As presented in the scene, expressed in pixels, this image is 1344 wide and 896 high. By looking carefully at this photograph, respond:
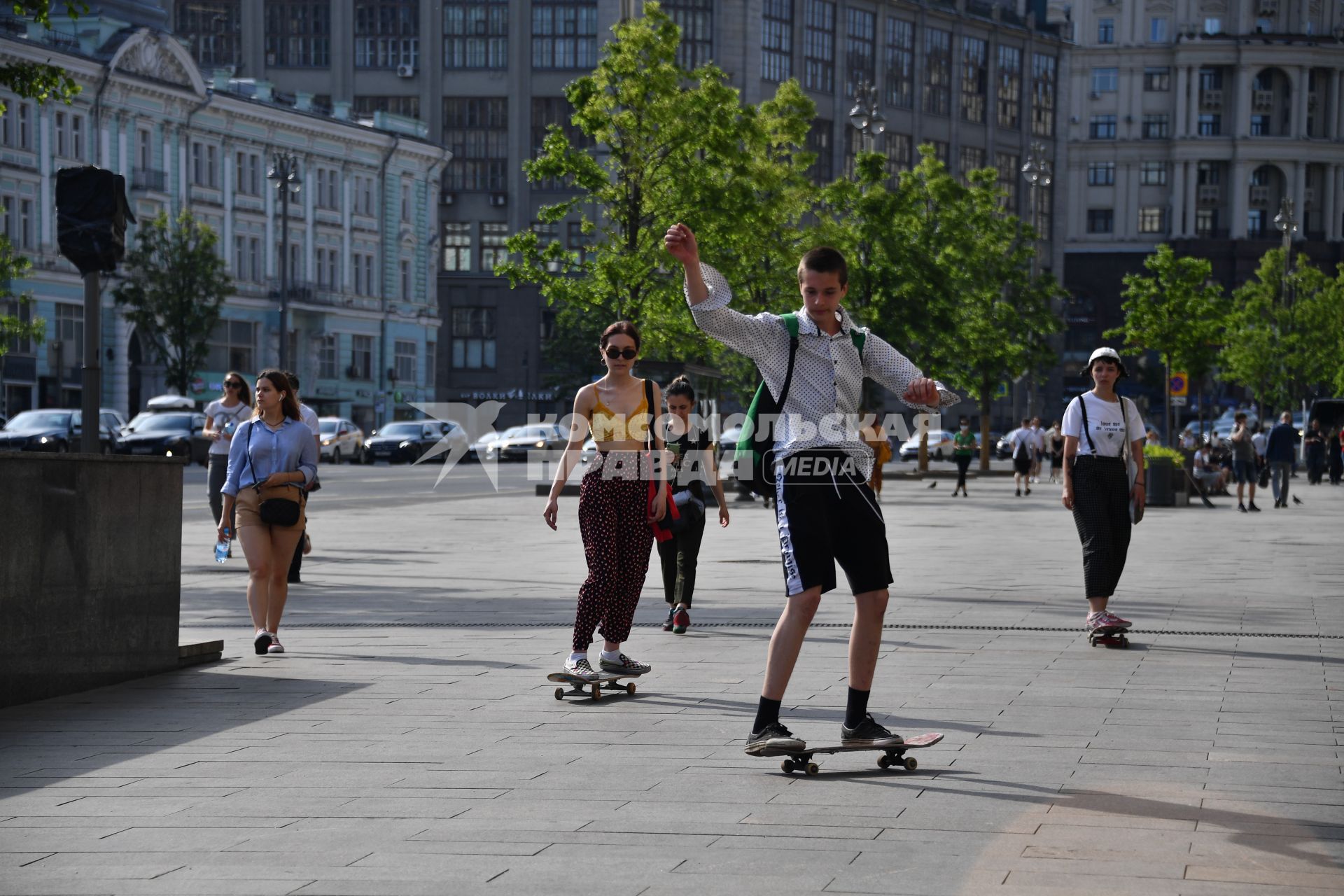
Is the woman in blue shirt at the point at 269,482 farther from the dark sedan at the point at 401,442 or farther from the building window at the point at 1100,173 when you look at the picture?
the building window at the point at 1100,173

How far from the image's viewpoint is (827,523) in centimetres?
715

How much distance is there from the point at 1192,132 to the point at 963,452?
8619 cm

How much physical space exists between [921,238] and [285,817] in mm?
47765

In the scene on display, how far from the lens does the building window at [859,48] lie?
10569 cm

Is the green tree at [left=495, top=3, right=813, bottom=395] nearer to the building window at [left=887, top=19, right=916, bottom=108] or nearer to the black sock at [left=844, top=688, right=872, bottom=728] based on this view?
the black sock at [left=844, top=688, right=872, bottom=728]

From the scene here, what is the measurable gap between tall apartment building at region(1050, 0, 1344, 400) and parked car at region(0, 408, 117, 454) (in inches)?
3073

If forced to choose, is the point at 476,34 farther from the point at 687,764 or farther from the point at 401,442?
the point at 687,764

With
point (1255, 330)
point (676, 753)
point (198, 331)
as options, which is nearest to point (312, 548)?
point (676, 753)

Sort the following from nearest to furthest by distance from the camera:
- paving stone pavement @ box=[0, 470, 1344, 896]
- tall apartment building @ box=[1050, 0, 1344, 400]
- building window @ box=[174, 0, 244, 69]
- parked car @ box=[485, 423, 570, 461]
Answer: paving stone pavement @ box=[0, 470, 1344, 896] → parked car @ box=[485, 423, 570, 461] → building window @ box=[174, 0, 244, 69] → tall apartment building @ box=[1050, 0, 1344, 400]

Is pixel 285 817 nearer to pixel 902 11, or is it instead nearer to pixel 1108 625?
pixel 1108 625

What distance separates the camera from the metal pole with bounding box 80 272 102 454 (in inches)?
444

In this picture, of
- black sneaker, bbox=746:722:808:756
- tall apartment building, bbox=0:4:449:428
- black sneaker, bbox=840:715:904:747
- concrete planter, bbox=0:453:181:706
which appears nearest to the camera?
black sneaker, bbox=746:722:808:756

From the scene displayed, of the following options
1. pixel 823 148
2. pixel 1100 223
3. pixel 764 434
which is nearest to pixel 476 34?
pixel 823 148

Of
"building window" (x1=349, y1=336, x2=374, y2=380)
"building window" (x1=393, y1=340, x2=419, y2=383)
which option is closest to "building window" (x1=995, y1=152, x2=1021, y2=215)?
"building window" (x1=393, y1=340, x2=419, y2=383)
